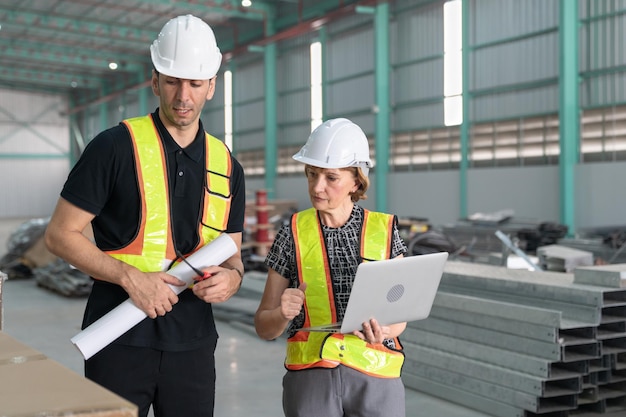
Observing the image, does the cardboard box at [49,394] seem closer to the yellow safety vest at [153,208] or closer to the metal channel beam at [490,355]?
the yellow safety vest at [153,208]

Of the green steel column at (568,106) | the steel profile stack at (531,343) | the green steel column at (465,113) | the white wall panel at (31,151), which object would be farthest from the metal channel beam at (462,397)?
the white wall panel at (31,151)

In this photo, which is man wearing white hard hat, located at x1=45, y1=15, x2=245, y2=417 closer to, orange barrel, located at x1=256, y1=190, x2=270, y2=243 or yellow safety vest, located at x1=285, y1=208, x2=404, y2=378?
yellow safety vest, located at x1=285, y1=208, x2=404, y2=378

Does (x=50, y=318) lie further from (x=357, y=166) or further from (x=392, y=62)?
(x=392, y=62)

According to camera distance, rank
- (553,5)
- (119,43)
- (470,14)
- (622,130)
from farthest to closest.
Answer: (119,43), (470,14), (553,5), (622,130)

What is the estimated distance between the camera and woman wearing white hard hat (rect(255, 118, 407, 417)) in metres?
2.36

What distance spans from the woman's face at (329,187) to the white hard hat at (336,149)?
0.03 meters

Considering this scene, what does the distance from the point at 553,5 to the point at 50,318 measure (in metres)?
11.0

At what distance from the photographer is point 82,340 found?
220cm

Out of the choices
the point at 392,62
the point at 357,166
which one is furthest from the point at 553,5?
the point at 357,166

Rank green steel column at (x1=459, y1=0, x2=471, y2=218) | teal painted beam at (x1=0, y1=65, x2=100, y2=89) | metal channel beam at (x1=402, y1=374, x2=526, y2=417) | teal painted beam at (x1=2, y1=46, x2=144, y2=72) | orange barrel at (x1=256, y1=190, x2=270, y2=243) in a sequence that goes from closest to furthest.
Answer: metal channel beam at (x1=402, y1=374, x2=526, y2=417)
orange barrel at (x1=256, y1=190, x2=270, y2=243)
green steel column at (x1=459, y1=0, x2=471, y2=218)
teal painted beam at (x1=2, y1=46, x2=144, y2=72)
teal painted beam at (x1=0, y1=65, x2=100, y2=89)

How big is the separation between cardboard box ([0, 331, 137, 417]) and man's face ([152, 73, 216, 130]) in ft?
2.90

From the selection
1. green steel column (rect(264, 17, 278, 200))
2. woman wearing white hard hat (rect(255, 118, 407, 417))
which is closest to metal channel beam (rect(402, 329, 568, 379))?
woman wearing white hard hat (rect(255, 118, 407, 417))

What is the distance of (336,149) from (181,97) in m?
0.54

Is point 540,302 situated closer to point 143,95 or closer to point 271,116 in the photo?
point 271,116
